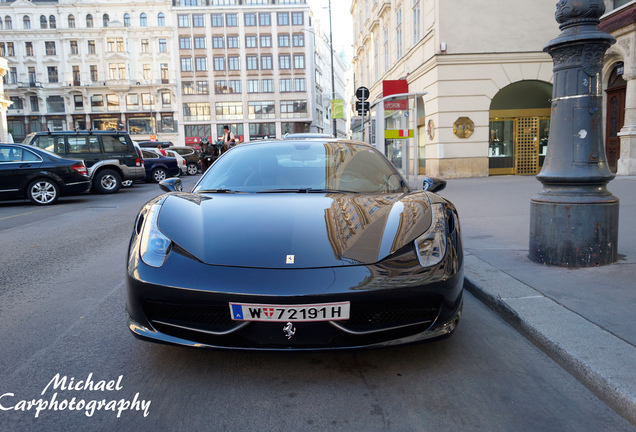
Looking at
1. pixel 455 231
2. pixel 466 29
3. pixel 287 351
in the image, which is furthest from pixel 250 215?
pixel 466 29

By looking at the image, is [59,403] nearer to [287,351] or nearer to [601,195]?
[287,351]

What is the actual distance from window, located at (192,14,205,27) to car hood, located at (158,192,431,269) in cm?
7040

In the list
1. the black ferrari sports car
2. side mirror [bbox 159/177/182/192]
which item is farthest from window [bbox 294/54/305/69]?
the black ferrari sports car

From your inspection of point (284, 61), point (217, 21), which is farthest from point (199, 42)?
point (284, 61)

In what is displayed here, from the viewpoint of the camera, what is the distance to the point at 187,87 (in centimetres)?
6650

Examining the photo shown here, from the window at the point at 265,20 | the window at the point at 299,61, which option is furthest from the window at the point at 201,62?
the window at the point at 299,61

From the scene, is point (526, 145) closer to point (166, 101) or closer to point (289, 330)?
point (289, 330)

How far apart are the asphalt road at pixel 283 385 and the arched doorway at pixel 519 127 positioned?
16.1 meters

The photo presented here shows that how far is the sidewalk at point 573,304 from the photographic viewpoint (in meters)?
2.41

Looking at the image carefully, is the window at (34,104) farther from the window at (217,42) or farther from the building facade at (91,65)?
the window at (217,42)

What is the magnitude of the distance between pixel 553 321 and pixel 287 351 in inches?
69.7

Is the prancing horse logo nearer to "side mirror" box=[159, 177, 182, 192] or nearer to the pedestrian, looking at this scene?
"side mirror" box=[159, 177, 182, 192]

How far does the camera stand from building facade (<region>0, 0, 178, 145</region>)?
66375mm

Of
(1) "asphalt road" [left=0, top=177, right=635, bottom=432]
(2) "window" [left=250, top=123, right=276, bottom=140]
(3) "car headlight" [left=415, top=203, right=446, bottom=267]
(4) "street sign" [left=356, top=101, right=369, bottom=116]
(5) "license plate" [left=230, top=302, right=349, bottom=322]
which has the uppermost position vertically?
(2) "window" [left=250, top=123, right=276, bottom=140]
